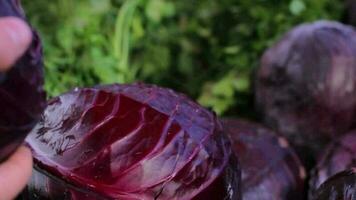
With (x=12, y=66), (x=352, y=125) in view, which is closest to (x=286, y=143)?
(x=352, y=125)

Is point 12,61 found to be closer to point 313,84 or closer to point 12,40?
point 12,40

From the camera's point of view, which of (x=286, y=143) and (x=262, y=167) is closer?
(x=262, y=167)

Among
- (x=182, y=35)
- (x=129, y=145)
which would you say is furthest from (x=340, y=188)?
(x=182, y=35)

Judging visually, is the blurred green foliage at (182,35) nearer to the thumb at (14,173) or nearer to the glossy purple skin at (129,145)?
the glossy purple skin at (129,145)

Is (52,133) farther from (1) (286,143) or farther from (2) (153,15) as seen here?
(2) (153,15)

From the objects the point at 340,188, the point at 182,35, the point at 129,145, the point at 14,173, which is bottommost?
the point at 182,35
